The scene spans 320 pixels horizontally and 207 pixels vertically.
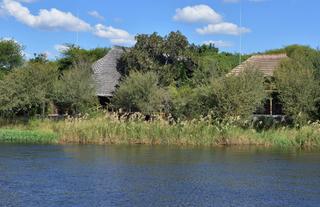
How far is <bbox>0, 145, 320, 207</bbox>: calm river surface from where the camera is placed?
61.8ft

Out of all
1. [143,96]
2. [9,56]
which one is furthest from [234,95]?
[9,56]

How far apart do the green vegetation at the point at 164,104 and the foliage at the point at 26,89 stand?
0.24ft

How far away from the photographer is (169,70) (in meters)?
52.6

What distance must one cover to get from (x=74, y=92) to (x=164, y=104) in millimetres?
6952

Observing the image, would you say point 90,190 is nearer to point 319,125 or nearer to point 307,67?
point 319,125

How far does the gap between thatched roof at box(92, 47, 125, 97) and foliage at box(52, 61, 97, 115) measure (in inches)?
185

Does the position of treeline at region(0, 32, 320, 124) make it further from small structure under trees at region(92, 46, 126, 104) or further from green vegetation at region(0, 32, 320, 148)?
small structure under trees at region(92, 46, 126, 104)

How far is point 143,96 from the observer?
44.7 m

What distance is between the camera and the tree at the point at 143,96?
4438 centimetres

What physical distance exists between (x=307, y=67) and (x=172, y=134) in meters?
12.5

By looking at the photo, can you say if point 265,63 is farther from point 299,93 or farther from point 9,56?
point 9,56

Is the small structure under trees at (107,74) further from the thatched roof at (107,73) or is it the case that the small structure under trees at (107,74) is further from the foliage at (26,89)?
the foliage at (26,89)

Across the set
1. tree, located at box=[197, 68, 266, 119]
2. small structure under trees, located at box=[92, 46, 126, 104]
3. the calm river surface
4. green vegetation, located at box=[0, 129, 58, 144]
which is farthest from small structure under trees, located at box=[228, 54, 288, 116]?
green vegetation, located at box=[0, 129, 58, 144]

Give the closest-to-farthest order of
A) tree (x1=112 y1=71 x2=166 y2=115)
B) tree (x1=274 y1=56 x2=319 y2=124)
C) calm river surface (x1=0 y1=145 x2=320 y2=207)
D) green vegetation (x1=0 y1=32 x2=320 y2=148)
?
1. calm river surface (x1=0 y1=145 x2=320 y2=207)
2. green vegetation (x1=0 y1=32 x2=320 y2=148)
3. tree (x1=274 y1=56 x2=319 y2=124)
4. tree (x1=112 y1=71 x2=166 y2=115)
